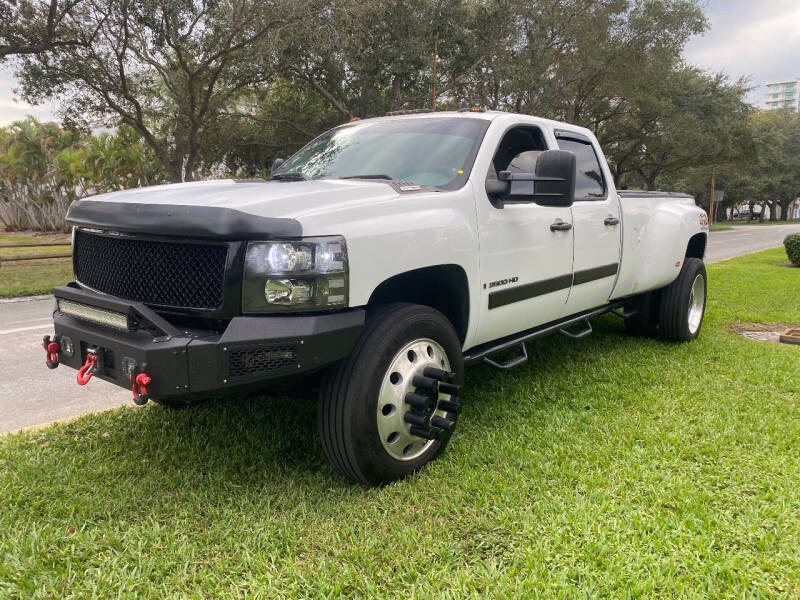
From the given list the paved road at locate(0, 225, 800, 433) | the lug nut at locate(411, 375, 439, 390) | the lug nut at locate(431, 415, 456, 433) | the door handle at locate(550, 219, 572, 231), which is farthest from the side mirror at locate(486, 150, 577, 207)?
the paved road at locate(0, 225, 800, 433)

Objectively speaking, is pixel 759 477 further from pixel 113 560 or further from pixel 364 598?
pixel 113 560

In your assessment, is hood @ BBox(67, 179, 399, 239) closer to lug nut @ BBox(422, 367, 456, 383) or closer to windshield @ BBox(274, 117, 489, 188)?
windshield @ BBox(274, 117, 489, 188)

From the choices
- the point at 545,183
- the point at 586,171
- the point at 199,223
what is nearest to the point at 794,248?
the point at 586,171

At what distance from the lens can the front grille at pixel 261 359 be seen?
2436mm

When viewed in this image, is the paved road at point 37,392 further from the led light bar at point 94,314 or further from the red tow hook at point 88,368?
the red tow hook at point 88,368

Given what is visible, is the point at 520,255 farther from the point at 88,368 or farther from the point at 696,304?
the point at 696,304

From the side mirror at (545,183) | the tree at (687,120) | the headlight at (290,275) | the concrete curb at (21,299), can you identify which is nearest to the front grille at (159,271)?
the headlight at (290,275)

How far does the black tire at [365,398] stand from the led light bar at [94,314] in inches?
35.1

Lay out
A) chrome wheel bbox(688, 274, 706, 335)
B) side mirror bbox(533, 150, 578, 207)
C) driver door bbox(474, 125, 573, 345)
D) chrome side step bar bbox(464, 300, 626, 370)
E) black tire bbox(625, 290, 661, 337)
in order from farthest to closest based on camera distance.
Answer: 1. chrome wheel bbox(688, 274, 706, 335)
2. black tire bbox(625, 290, 661, 337)
3. chrome side step bar bbox(464, 300, 626, 370)
4. driver door bbox(474, 125, 573, 345)
5. side mirror bbox(533, 150, 578, 207)

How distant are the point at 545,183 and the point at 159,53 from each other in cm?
1474

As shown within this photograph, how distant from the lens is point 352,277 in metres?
2.63

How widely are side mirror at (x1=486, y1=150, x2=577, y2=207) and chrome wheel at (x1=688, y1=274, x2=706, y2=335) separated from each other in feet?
10.5

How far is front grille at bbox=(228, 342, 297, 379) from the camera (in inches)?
95.9

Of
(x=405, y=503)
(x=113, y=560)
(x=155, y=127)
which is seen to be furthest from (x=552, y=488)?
(x=155, y=127)
